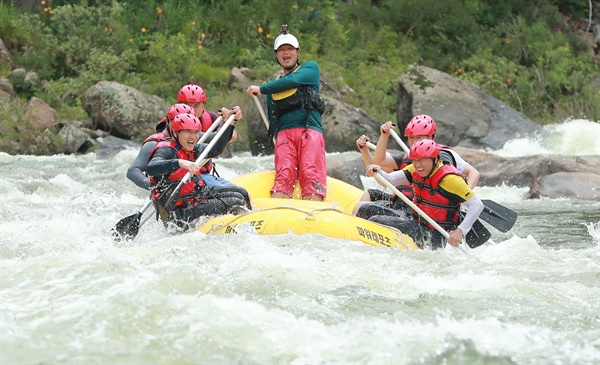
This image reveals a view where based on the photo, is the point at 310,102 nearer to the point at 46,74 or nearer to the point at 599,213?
the point at 599,213

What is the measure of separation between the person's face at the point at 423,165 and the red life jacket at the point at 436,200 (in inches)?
3.4

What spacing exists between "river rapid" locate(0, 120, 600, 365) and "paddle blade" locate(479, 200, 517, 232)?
153mm

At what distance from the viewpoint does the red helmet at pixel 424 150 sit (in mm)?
7188

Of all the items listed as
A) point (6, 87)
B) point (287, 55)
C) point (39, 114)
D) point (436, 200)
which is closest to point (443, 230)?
point (436, 200)

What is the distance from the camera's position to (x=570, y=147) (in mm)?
16359

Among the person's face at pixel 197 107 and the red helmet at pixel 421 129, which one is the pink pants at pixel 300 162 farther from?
the red helmet at pixel 421 129

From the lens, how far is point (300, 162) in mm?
8258

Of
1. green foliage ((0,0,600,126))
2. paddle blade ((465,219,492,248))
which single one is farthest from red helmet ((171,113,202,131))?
green foliage ((0,0,600,126))

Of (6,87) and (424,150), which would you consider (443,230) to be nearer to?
(424,150)

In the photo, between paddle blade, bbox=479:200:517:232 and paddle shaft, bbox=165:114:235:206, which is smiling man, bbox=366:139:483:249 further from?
paddle shaft, bbox=165:114:235:206

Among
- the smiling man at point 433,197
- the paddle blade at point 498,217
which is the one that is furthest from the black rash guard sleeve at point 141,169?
the paddle blade at point 498,217

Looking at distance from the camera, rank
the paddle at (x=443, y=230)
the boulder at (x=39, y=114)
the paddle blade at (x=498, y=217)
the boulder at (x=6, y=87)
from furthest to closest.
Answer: the boulder at (x=6, y=87)
the boulder at (x=39, y=114)
the paddle blade at (x=498, y=217)
the paddle at (x=443, y=230)

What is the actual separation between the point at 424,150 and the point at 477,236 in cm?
91

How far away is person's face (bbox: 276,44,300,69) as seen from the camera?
321 inches
